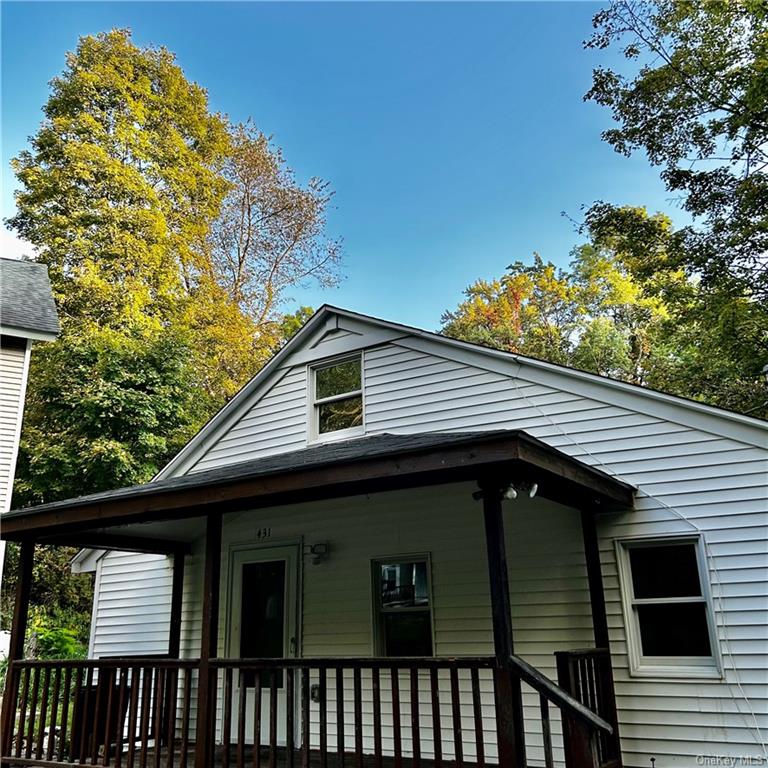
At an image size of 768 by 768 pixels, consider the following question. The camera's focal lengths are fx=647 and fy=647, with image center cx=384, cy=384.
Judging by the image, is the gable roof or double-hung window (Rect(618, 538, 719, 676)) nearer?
double-hung window (Rect(618, 538, 719, 676))

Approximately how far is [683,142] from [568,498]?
388 inches

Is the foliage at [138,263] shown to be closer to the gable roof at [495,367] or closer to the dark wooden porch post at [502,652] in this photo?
the gable roof at [495,367]

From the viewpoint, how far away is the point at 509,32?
12891 mm

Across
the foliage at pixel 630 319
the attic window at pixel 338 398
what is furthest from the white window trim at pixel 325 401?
the foliage at pixel 630 319

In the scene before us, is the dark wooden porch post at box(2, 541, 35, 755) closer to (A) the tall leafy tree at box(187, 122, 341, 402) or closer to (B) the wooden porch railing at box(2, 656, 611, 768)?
(B) the wooden porch railing at box(2, 656, 611, 768)

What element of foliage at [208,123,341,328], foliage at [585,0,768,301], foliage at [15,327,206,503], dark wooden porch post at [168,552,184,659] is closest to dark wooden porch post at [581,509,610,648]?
dark wooden porch post at [168,552,184,659]

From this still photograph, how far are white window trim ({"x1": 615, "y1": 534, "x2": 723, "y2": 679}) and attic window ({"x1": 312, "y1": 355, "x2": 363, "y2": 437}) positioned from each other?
3475 millimetres

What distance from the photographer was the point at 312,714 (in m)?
7.09

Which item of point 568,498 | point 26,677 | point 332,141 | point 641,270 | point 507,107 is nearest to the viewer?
point 568,498

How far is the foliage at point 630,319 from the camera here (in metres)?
11.6

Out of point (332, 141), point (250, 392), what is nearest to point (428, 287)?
point (332, 141)

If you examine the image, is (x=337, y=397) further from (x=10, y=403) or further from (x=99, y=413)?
(x=99, y=413)

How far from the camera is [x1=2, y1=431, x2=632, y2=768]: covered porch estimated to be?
4.14 metres

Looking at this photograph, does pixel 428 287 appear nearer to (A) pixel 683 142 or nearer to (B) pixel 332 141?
(B) pixel 332 141
